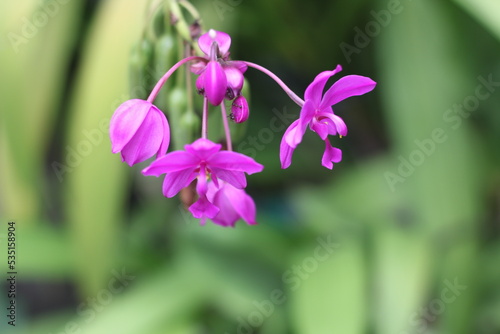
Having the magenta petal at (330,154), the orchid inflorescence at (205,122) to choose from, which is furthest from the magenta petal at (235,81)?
the magenta petal at (330,154)

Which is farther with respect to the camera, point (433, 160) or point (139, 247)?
point (139, 247)

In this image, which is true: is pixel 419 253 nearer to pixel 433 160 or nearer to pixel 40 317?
pixel 433 160

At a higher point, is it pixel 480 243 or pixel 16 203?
pixel 480 243

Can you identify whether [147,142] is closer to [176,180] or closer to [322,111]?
[176,180]

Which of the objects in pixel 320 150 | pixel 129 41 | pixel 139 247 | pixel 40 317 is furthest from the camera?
pixel 40 317

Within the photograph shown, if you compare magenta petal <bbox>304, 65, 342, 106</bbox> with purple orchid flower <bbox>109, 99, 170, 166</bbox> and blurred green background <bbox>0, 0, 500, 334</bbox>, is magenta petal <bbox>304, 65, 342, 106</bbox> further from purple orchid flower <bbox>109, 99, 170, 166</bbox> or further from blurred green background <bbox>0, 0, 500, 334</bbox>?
blurred green background <bbox>0, 0, 500, 334</bbox>

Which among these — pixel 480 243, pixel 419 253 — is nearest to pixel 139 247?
pixel 419 253
